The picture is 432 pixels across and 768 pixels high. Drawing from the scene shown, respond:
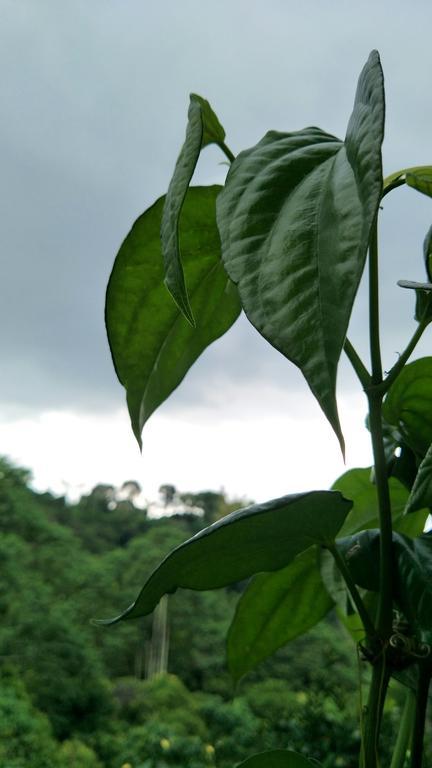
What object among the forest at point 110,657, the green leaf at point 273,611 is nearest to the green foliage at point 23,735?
the forest at point 110,657

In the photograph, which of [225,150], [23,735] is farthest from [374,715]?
[23,735]

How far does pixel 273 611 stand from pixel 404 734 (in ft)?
0.16

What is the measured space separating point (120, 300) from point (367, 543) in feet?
0.25

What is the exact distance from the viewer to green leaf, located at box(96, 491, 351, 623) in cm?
16

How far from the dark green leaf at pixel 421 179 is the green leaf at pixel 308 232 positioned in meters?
0.03

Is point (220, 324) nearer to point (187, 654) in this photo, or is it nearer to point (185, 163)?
point (185, 163)

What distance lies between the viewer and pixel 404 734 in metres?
0.20

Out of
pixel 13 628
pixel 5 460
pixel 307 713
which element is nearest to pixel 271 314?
pixel 307 713

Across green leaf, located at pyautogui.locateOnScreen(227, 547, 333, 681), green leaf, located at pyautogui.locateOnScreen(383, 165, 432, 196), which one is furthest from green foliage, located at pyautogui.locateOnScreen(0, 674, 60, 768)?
green leaf, located at pyautogui.locateOnScreen(383, 165, 432, 196)

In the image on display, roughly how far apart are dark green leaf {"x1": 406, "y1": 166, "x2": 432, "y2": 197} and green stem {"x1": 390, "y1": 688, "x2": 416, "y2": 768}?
0.39ft

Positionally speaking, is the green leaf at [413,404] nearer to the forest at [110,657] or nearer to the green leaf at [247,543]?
the green leaf at [247,543]

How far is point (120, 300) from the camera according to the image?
197mm

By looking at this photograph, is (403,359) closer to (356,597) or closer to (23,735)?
(356,597)

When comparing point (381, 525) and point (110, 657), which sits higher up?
point (381, 525)
